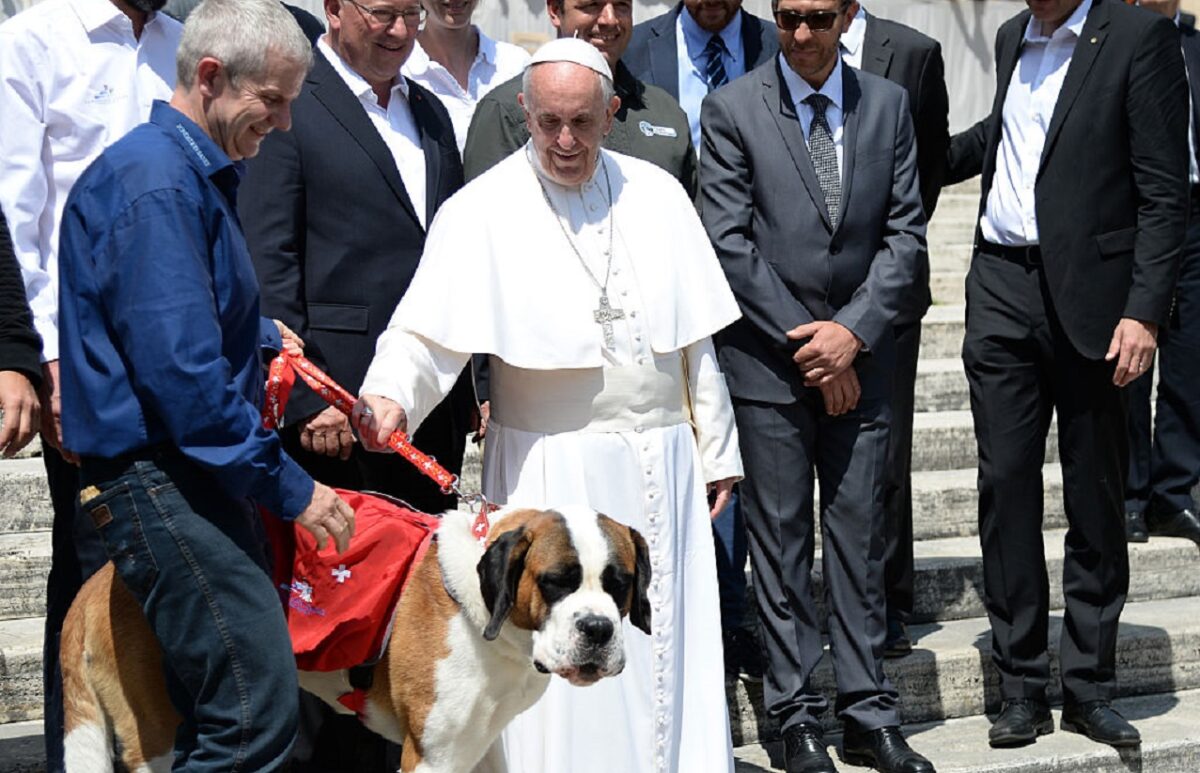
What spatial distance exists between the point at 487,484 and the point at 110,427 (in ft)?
5.39

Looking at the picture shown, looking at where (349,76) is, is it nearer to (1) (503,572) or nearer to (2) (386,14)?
(2) (386,14)

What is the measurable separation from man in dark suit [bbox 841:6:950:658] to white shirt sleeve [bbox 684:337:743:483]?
138cm

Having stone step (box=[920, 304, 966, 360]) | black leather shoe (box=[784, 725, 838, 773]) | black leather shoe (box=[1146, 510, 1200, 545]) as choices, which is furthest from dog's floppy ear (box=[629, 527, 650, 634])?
stone step (box=[920, 304, 966, 360])

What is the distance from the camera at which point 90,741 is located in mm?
4035

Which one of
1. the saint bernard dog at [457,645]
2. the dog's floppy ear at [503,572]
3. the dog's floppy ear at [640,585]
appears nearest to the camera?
the saint bernard dog at [457,645]

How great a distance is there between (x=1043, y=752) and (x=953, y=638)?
798mm

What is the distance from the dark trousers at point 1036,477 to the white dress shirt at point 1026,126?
14cm

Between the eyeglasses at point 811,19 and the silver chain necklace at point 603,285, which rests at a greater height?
the eyeglasses at point 811,19

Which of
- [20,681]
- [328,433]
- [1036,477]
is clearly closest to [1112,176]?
[1036,477]

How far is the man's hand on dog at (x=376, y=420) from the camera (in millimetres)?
4602

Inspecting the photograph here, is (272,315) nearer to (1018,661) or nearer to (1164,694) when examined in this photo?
(1018,661)

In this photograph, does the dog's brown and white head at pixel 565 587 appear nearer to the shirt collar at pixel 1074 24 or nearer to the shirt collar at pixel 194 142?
the shirt collar at pixel 194 142

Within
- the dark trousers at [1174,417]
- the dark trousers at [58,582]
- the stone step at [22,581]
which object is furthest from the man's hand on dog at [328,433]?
the dark trousers at [1174,417]

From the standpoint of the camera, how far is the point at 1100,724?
6355 mm
